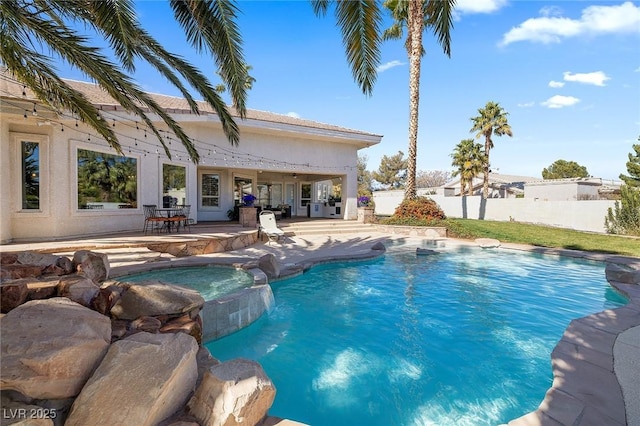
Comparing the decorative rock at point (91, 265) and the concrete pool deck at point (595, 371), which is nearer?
the concrete pool deck at point (595, 371)

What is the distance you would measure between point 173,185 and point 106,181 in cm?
275

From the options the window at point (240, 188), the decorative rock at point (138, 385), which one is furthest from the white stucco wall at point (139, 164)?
the decorative rock at point (138, 385)

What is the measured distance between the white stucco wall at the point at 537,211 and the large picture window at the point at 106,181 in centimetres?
2346

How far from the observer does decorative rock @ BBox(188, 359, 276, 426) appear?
2109 millimetres

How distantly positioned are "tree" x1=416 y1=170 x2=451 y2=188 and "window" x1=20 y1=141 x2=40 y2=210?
53759 mm

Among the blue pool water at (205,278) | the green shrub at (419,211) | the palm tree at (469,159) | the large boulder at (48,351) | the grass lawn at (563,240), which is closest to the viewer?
the large boulder at (48,351)

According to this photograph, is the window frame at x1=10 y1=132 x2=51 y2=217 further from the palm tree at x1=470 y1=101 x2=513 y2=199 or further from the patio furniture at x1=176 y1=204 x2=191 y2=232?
the palm tree at x1=470 y1=101 x2=513 y2=199

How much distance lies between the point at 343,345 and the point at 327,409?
132 centimetres

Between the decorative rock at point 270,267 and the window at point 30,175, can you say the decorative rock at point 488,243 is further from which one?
the window at point 30,175

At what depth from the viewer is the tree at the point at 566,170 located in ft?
140

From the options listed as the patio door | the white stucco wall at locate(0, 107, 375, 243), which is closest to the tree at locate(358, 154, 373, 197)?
the patio door

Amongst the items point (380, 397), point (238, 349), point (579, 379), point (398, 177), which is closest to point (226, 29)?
point (238, 349)

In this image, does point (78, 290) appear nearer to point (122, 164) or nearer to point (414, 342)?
point (414, 342)

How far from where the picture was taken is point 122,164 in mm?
10930
